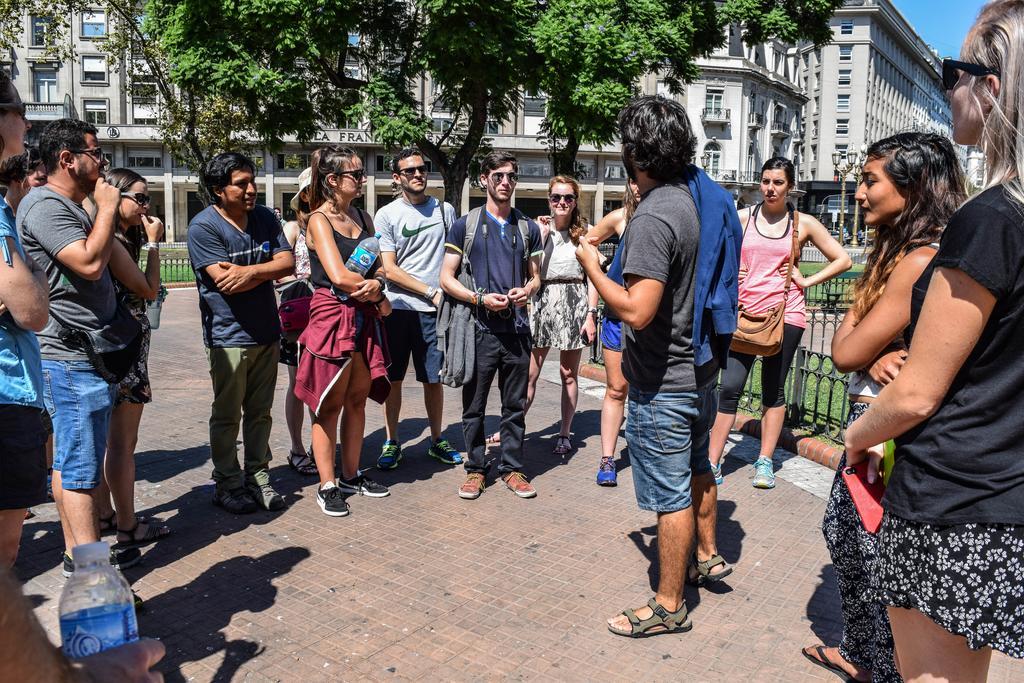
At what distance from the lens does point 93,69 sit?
52.3 meters

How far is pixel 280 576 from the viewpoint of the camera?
404cm

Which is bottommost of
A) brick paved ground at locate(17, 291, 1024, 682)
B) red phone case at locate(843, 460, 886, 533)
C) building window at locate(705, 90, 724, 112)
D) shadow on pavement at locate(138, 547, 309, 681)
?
shadow on pavement at locate(138, 547, 309, 681)

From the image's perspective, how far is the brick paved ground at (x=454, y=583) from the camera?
331cm

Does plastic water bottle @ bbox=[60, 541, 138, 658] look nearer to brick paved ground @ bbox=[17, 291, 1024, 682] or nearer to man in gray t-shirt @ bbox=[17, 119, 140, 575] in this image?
brick paved ground @ bbox=[17, 291, 1024, 682]

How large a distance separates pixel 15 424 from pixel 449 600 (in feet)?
Result: 6.63

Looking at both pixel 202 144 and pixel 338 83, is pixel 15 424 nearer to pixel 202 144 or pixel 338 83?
pixel 338 83

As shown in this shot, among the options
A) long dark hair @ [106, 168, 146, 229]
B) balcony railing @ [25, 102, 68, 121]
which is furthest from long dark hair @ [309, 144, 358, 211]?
balcony railing @ [25, 102, 68, 121]

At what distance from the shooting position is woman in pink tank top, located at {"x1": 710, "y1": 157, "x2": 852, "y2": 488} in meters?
5.33

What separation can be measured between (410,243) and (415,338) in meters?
0.69

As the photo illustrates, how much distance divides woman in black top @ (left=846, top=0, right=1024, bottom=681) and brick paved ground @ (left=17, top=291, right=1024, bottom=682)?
4.79 ft

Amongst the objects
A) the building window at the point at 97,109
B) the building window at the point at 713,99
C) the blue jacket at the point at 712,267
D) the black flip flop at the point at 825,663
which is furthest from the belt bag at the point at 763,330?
the building window at the point at 713,99

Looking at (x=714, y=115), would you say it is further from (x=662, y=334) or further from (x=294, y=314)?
(x=662, y=334)

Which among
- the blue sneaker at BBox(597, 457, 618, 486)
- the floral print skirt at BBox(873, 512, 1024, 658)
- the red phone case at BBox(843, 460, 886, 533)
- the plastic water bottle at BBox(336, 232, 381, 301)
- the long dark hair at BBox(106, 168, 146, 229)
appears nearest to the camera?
the floral print skirt at BBox(873, 512, 1024, 658)

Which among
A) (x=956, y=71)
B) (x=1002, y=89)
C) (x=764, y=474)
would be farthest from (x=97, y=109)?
(x=1002, y=89)
